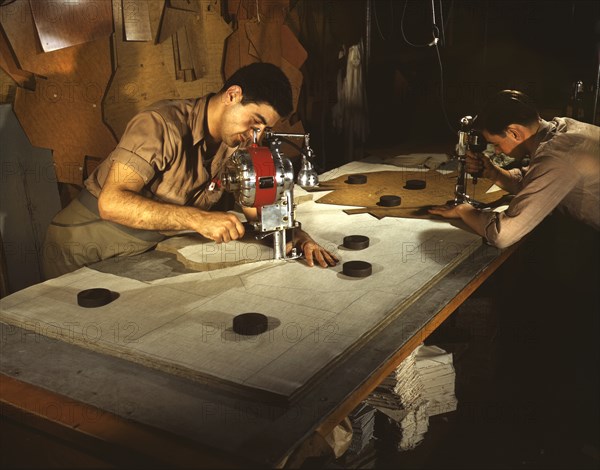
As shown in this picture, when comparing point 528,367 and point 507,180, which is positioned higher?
point 507,180

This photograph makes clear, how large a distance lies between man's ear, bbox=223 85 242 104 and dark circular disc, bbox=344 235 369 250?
34.7 inches

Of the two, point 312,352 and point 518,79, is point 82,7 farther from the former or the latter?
point 518,79

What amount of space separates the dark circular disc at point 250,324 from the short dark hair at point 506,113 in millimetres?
1830

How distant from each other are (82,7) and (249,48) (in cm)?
190

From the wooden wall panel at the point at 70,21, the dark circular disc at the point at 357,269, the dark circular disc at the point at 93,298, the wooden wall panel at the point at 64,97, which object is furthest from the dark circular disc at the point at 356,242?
the wooden wall panel at the point at 70,21

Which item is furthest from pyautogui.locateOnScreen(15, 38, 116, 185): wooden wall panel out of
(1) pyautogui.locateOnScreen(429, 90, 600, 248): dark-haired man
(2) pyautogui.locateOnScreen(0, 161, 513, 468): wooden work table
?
(1) pyautogui.locateOnScreen(429, 90, 600, 248): dark-haired man

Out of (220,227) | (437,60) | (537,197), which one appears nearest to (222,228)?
(220,227)

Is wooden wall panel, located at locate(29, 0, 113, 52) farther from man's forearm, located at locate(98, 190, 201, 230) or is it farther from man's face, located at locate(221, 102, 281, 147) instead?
man's forearm, located at locate(98, 190, 201, 230)

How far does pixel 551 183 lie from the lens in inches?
111

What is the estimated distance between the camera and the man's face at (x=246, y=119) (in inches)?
116

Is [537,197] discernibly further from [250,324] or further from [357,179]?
[250,324]

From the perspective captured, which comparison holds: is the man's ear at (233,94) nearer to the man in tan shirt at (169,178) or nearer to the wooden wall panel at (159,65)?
the man in tan shirt at (169,178)

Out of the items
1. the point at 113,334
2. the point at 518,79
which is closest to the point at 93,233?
the point at 113,334

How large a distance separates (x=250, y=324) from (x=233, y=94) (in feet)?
4.73
